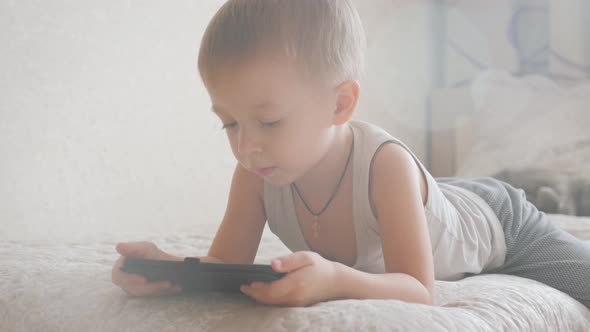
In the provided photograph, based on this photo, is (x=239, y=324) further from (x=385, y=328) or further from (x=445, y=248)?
(x=445, y=248)

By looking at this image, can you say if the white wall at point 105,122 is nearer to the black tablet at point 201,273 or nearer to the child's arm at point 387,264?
the child's arm at point 387,264

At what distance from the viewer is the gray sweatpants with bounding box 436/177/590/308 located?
98 cm

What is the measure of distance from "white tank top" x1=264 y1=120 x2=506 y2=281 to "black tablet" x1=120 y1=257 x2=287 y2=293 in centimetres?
31

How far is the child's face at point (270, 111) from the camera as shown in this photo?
712 mm

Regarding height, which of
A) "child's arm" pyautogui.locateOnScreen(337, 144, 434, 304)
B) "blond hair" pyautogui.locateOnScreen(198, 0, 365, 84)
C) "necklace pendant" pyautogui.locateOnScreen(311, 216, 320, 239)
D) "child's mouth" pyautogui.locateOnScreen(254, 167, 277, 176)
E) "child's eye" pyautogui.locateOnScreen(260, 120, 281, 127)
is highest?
"blond hair" pyautogui.locateOnScreen(198, 0, 365, 84)

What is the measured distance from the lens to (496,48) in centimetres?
292

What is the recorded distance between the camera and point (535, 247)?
3.50 ft

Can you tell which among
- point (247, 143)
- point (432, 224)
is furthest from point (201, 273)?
point (432, 224)

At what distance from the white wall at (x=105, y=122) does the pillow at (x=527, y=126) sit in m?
1.08

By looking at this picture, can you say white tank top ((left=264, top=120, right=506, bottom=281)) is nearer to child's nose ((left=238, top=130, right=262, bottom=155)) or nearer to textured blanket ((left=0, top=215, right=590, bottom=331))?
textured blanket ((left=0, top=215, right=590, bottom=331))

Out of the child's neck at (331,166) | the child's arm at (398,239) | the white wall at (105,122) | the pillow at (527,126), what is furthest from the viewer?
the pillow at (527,126)

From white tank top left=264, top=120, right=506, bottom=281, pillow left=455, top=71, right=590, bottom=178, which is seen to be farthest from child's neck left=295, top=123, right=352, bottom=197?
pillow left=455, top=71, right=590, bottom=178

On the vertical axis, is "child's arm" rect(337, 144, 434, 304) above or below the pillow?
above

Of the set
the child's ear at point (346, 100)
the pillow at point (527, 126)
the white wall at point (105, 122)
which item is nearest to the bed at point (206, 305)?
the white wall at point (105, 122)
